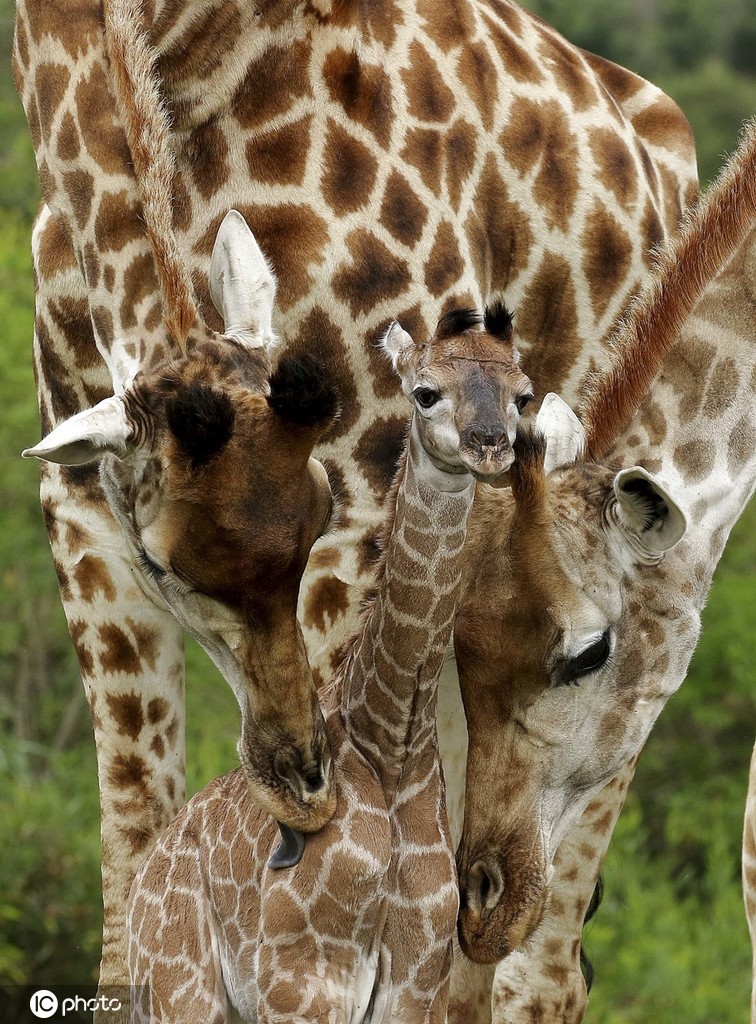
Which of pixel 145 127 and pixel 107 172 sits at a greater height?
pixel 145 127

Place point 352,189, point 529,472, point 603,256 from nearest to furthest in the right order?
point 529,472
point 352,189
point 603,256

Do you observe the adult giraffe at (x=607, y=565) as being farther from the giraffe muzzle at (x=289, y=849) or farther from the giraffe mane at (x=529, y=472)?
the giraffe muzzle at (x=289, y=849)

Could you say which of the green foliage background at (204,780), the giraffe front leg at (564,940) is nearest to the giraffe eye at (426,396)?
the giraffe front leg at (564,940)

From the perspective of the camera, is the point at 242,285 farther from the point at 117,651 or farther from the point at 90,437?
the point at 117,651

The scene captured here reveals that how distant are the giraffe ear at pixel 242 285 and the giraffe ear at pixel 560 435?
0.73 metres

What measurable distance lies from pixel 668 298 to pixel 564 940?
7.14 feet

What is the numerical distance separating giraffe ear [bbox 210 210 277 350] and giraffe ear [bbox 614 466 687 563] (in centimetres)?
90

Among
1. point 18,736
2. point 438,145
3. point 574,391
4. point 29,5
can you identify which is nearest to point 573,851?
point 574,391

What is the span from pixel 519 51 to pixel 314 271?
1.43 metres

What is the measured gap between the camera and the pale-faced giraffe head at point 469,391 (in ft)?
11.7

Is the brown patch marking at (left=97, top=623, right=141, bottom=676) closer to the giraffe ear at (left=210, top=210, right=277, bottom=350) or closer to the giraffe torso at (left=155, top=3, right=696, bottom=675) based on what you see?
the giraffe torso at (left=155, top=3, right=696, bottom=675)

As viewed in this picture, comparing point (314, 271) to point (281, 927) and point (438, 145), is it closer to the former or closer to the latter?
point (438, 145)

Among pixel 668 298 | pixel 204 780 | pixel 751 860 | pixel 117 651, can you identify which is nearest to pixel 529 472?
pixel 668 298

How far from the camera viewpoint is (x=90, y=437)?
12.5 feet
